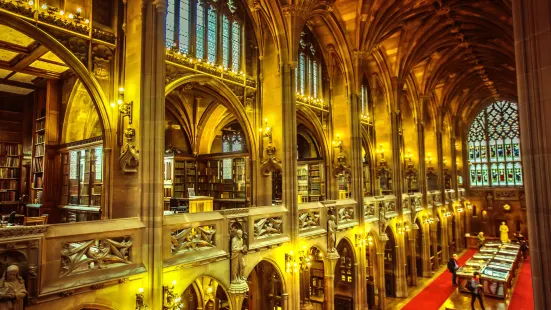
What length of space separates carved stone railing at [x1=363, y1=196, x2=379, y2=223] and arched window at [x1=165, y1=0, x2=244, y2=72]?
8896 millimetres

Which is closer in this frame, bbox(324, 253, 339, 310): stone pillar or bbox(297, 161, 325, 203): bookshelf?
bbox(324, 253, 339, 310): stone pillar

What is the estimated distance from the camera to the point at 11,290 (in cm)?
525

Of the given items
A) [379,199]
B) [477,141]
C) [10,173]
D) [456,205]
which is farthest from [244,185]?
[477,141]

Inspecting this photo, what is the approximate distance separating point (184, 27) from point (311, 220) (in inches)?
308

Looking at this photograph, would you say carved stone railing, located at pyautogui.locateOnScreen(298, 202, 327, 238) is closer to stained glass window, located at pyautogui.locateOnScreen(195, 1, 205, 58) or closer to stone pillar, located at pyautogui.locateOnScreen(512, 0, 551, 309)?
stained glass window, located at pyautogui.locateOnScreen(195, 1, 205, 58)

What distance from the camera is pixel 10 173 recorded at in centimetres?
1358

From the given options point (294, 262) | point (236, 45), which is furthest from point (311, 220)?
point (236, 45)

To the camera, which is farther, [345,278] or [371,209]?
[371,209]

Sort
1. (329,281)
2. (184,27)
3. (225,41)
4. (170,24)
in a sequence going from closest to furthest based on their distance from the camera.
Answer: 1. (170,24)
2. (184,27)
3. (225,41)
4. (329,281)

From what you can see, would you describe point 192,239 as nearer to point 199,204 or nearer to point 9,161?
point 199,204

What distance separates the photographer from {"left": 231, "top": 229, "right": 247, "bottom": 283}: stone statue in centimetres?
913

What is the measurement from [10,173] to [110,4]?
887 cm

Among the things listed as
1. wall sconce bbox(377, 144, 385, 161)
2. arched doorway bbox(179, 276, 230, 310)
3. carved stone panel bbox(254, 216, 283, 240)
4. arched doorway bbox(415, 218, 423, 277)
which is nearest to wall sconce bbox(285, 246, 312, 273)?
carved stone panel bbox(254, 216, 283, 240)

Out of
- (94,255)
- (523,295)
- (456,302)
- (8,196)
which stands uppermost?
(8,196)
